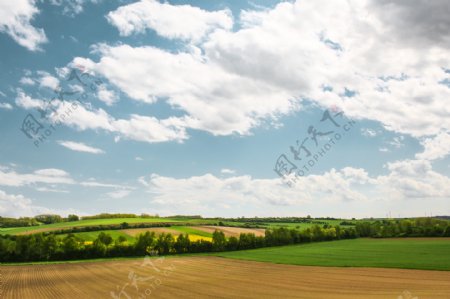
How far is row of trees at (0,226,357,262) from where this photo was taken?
3250 inches

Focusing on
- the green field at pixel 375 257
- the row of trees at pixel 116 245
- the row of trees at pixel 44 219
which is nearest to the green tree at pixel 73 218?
the row of trees at pixel 44 219

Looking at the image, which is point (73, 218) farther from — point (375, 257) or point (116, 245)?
point (375, 257)

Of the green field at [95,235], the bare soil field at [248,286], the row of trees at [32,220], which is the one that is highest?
the row of trees at [32,220]

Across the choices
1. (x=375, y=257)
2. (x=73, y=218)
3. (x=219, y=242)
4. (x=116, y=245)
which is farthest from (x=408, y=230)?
(x=73, y=218)

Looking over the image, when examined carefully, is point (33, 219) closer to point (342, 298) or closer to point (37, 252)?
point (37, 252)

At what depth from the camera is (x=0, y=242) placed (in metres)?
81.1

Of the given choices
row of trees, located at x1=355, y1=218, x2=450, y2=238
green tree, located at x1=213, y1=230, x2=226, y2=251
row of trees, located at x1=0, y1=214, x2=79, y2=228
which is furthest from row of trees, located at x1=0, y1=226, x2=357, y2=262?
row of trees, located at x1=0, y1=214, x2=79, y2=228

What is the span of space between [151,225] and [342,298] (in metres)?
118

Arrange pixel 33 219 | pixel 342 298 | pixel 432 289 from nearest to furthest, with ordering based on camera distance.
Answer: pixel 342 298 < pixel 432 289 < pixel 33 219

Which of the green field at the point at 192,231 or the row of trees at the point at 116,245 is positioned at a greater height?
the green field at the point at 192,231

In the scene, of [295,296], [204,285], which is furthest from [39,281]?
[295,296]

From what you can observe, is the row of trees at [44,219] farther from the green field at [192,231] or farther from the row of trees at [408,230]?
the row of trees at [408,230]

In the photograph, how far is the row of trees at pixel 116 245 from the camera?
3250 inches

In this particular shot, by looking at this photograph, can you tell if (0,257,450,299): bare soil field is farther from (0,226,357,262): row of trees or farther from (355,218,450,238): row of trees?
(355,218,450,238): row of trees
